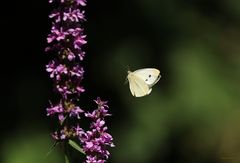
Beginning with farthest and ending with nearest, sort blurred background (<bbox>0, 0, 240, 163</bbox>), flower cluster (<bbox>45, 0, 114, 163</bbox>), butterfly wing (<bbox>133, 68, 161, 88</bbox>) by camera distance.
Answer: blurred background (<bbox>0, 0, 240, 163</bbox>) < butterfly wing (<bbox>133, 68, 161, 88</bbox>) < flower cluster (<bbox>45, 0, 114, 163</bbox>)

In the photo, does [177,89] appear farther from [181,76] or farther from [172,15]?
[172,15]

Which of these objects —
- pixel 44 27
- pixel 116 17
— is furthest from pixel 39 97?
pixel 116 17

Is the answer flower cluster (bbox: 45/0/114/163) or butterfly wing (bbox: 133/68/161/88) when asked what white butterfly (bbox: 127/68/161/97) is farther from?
flower cluster (bbox: 45/0/114/163)

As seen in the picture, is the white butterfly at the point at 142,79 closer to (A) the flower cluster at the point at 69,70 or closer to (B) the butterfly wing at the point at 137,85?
(B) the butterfly wing at the point at 137,85

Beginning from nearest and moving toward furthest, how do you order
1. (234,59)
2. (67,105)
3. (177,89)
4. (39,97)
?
(67,105), (39,97), (177,89), (234,59)

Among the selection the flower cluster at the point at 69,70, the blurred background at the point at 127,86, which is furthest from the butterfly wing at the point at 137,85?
the blurred background at the point at 127,86

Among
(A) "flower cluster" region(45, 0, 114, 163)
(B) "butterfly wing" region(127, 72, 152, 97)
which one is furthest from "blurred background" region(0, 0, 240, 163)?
(A) "flower cluster" region(45, 0, 114, 163)

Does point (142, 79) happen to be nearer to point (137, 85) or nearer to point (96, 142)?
point (137, 85)
